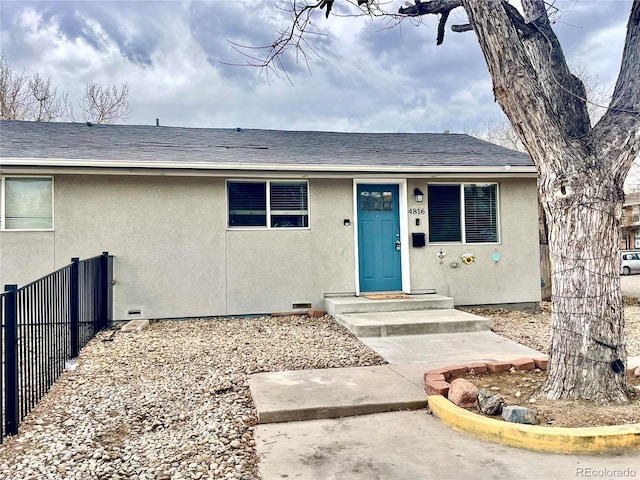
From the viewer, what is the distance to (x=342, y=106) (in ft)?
48.9

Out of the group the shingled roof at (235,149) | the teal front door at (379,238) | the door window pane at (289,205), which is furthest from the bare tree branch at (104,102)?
the teal front door at (379,238)

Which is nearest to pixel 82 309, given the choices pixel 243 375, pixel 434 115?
pixel 243 375

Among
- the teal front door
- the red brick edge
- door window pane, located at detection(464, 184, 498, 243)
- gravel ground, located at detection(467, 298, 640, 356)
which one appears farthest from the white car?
the red brick edge

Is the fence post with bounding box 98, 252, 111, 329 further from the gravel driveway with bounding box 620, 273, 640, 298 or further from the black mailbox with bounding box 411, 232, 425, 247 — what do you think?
the gravel driveway with bounding box 620, 273, 640, 298

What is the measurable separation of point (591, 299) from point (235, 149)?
686 centimetres

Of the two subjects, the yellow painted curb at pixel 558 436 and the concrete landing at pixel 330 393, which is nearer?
the yellow painted curb at pixel 558 436

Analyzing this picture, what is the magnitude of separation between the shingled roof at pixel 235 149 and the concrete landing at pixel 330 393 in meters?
4.10

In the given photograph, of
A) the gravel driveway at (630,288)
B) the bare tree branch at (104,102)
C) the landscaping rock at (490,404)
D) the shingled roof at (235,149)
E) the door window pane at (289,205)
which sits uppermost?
the bare tree branch at (104,102)

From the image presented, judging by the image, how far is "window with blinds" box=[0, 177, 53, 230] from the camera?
729 centimetres

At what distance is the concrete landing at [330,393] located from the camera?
3613mm

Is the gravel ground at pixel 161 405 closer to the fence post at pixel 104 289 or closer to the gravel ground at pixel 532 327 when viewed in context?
the fence post at pixel 104 289

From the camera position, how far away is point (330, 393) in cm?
398

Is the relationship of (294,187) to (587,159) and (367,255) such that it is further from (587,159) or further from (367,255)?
(587,159)

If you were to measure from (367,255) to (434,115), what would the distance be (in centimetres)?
1259
